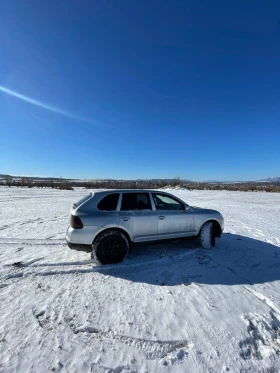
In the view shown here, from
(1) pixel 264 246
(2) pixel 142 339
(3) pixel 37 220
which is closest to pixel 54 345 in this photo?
(2) pixel 142 339

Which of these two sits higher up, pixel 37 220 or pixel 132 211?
pixel 132 211

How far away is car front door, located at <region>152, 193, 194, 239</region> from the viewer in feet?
18.4

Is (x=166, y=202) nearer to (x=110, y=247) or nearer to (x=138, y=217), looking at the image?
(x=138, y=217)

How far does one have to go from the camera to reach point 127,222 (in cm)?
517

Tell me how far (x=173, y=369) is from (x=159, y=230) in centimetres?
327

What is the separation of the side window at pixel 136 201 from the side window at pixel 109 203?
0.20m

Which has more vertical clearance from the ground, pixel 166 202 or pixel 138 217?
pixel 166 202

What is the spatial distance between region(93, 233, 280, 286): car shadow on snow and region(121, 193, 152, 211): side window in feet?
3.22

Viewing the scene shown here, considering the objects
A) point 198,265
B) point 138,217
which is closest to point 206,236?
point 198,265

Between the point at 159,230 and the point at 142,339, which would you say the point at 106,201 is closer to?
the point at 159,230

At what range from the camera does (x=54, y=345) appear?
2.74 metres

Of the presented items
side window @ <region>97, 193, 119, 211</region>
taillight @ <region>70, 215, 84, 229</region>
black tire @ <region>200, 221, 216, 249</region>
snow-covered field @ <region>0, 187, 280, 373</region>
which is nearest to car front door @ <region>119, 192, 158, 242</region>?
side window @ <region>97, 193, 119, 211</region>

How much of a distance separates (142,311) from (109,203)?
253 centimetres

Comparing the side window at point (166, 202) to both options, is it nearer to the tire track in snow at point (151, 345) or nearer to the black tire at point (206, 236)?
the black tire at point (206, 236)
